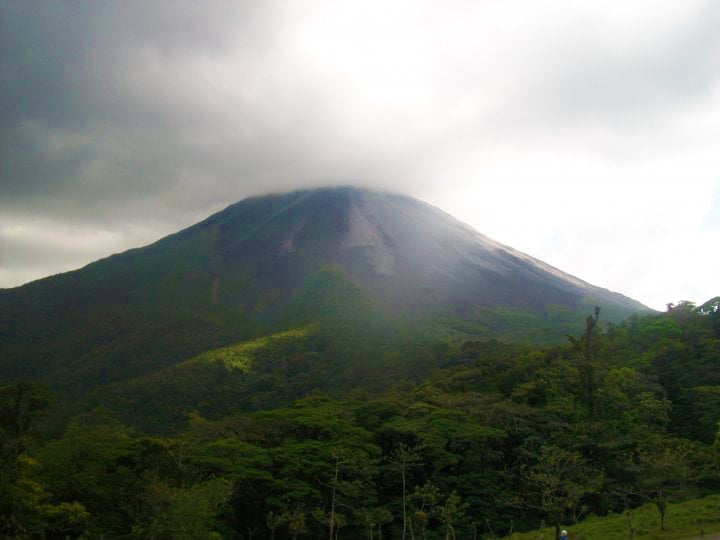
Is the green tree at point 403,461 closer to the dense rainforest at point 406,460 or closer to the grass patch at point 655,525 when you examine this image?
the dense rainforest at point 406,460

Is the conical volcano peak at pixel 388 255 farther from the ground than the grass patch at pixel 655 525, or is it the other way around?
the conical volcano peak at pixel 388 255

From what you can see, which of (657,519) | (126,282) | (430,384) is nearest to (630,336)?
(430,384)

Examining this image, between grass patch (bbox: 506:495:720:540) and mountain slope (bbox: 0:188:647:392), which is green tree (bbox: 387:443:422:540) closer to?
grass patch (bbox: 506:495:720:540)

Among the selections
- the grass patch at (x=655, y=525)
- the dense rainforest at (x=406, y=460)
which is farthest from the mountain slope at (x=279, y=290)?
the grass patch at (x=655, y=525)

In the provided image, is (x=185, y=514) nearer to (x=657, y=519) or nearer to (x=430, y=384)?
(x=657, y=519)

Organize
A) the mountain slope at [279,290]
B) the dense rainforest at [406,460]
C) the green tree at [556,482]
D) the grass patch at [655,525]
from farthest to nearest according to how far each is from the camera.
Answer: the mountain slope at [279,290]
the dense rainforest at [406,460]
the grass patch at [655,525]
the green tree at [556,482]

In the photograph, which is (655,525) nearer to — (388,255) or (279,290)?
(279,290)

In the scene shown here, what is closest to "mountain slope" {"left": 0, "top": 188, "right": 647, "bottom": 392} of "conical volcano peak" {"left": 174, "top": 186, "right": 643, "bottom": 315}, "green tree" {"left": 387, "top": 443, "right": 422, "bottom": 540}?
"conical volcano peak" {"left": 174, "top": 186, "right": 643, "bottom": 315}
